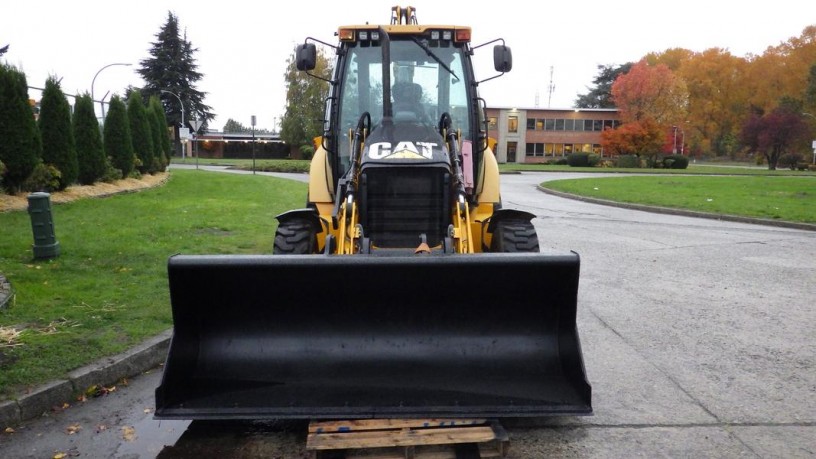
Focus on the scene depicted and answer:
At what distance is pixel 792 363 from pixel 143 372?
17.2 feet

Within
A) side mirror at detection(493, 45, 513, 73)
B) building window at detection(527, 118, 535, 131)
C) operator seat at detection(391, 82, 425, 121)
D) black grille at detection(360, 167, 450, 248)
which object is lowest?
black grille at detection(360, 167, 450, 248)

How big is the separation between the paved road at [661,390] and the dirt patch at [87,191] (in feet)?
32.2

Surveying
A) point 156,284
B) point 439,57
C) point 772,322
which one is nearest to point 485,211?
point 439,57

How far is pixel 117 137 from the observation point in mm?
19109

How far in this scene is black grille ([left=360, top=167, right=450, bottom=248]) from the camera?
512cm

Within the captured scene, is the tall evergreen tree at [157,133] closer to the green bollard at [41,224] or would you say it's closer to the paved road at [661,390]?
the green bollard at [41,224]

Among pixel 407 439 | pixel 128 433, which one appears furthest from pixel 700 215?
pixel 128 433

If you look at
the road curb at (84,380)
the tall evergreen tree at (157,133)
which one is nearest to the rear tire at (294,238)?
the road curb at (84,380)

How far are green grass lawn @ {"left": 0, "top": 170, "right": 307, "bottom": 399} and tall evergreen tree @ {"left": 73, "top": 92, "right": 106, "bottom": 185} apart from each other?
4.85ft

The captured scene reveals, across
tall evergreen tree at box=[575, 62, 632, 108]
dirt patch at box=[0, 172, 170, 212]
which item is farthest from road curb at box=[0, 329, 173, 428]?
tall evergreen tree at box=[575, 62, 632, 108]

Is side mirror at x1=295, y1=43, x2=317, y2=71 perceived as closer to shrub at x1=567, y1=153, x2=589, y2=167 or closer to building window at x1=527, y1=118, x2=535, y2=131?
shrub at x1=567, y1=153, x2=589, y2=167

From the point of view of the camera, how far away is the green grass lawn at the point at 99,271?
15.8 ft

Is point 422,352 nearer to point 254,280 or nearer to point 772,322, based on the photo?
point 254,280

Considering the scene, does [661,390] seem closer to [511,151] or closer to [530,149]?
[511,151]
